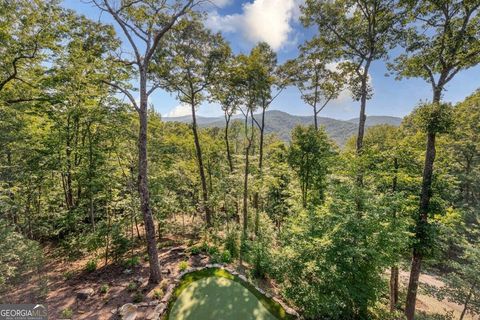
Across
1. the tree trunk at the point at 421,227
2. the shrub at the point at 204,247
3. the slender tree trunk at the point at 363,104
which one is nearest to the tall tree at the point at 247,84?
the shrub at the point at 204,247

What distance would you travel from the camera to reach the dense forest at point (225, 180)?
20.3 feet

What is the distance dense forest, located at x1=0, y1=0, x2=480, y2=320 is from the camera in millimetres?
6199

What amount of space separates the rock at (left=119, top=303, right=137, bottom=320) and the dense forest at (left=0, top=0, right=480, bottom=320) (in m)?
0.55

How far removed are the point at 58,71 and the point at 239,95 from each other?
8685 millimetres

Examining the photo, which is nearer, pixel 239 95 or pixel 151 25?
pixel 151 25

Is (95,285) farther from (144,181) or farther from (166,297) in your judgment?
(144,181)

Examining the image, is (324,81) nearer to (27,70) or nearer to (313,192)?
(313,192)

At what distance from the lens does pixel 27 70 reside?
25.3 feet

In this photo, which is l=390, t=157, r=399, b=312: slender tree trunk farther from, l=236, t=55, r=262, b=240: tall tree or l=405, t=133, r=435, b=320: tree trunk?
l=236, t=55, r=262, b=240: tall tree

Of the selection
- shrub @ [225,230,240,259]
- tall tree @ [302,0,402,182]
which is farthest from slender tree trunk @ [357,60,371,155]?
shrub @ [225,230,240,259]

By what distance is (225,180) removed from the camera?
13.9 m

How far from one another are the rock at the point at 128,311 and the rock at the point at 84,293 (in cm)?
173

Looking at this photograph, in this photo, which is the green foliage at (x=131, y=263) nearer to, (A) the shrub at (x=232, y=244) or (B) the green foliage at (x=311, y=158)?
(A) the shrub at (x=232, y=244)


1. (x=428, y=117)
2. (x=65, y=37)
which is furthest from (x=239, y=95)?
(x=428, y=117)
